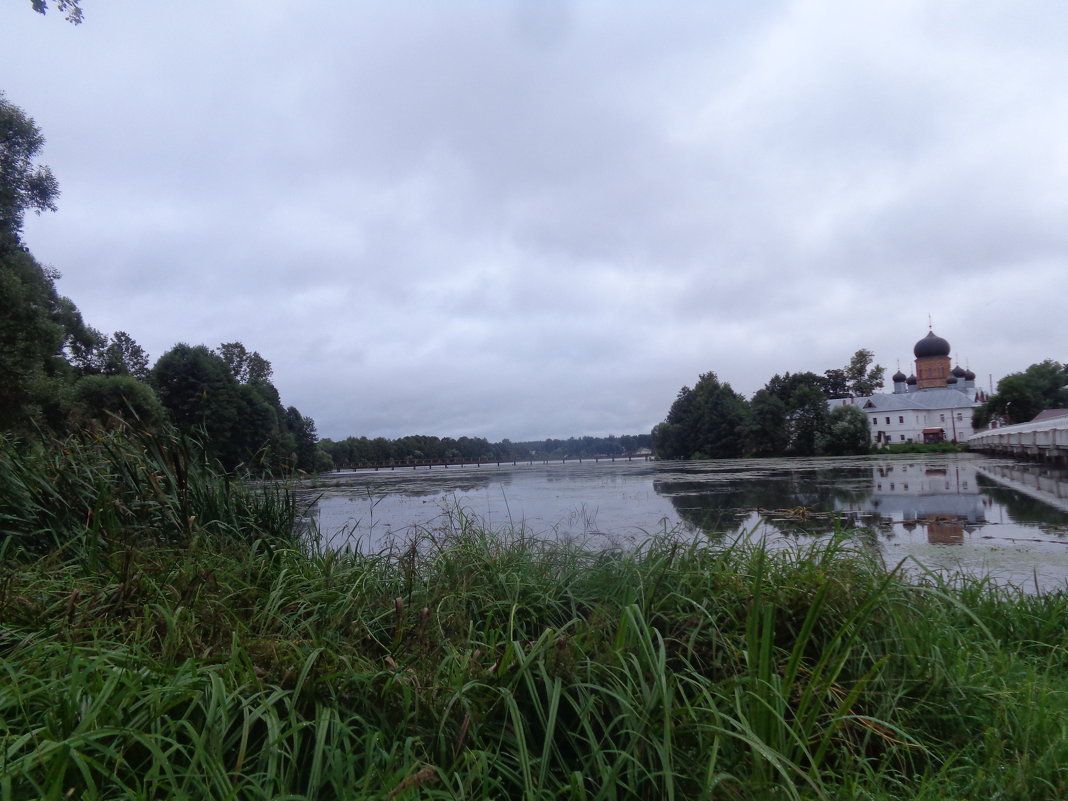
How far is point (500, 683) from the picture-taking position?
2350 mm

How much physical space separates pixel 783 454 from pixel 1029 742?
68.5 metres

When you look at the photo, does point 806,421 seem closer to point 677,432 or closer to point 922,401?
point 677,432

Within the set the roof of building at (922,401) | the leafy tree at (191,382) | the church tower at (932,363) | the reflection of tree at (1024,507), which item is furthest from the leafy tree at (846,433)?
the leafy tree at (191,382)

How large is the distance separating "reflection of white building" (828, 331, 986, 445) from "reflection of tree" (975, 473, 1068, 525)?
73.9 m

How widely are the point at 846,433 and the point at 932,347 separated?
41943mm

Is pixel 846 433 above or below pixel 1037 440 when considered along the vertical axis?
above

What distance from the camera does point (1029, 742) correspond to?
253 cm

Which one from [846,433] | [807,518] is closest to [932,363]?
[846,433]

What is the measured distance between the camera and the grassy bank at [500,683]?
188 cm

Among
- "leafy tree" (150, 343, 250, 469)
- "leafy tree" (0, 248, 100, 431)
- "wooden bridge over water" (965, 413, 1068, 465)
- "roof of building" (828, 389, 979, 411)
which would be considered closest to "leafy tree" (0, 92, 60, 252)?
"leafy tree" (0, 248, 100, 431)

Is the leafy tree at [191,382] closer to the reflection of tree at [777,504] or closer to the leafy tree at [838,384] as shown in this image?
the reflection of tree at [777,504]

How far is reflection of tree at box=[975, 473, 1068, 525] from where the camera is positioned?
34.6 ft

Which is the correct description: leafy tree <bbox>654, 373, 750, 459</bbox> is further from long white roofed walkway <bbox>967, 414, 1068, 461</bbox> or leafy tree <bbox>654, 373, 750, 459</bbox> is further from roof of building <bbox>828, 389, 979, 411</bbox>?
long white roofed walkway <bbox>967, 414, 1068, 461</bbox>

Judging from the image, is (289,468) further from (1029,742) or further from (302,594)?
(1029,742)
